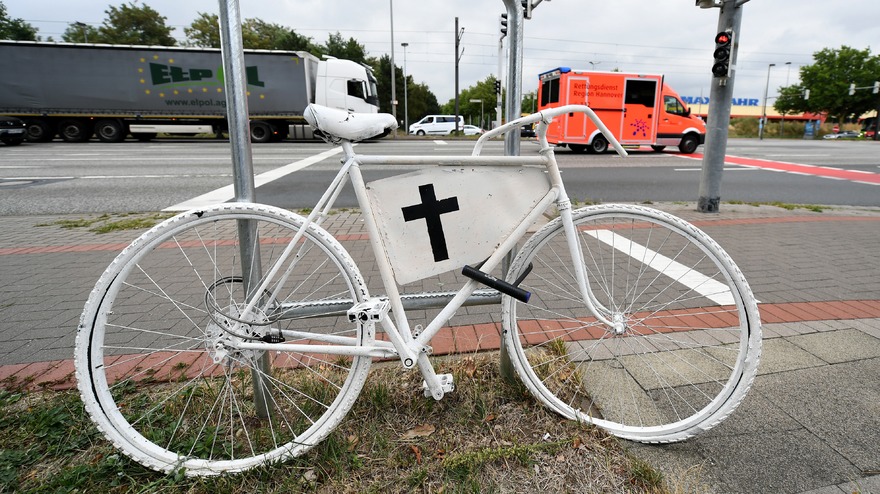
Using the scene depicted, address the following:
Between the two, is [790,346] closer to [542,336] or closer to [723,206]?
[542,336]

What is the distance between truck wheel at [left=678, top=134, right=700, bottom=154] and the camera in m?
18.7

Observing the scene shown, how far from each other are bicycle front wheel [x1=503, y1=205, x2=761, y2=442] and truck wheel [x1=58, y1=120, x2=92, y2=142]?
26036mm

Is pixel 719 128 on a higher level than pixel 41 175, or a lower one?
higher

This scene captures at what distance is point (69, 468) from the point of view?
187 cm

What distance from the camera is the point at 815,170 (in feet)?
44.5

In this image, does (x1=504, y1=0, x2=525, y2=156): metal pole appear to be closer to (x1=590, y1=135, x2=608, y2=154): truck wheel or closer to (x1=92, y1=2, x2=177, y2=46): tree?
(x1=590, y1=135, x2=608, y2=154): truck wheel

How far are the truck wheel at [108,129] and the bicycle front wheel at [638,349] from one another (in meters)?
25.1

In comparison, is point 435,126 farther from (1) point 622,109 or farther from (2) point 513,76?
(2) point 513,76

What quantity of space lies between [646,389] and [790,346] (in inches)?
46.0

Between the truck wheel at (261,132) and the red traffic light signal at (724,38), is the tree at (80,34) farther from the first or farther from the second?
the red traffic light signal at (724,38)

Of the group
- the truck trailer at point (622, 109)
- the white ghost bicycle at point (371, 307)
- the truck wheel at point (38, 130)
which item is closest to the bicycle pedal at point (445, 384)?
the white ghost bicycle at point (371, 307)

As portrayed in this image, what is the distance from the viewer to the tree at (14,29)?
46.3 metres

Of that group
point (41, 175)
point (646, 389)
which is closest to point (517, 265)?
point (646, 389)

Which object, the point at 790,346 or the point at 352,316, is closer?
the point at 352,316
